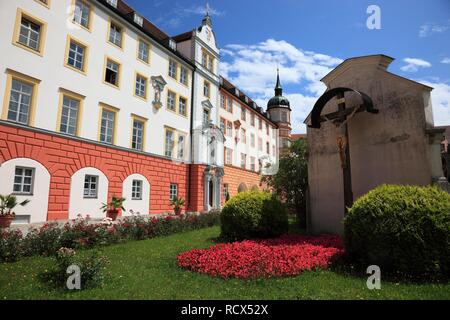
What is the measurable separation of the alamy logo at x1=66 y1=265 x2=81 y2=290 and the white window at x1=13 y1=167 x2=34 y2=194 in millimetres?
10975

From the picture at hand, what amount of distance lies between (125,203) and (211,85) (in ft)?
53.3

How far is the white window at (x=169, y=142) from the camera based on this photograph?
2377 centimetres

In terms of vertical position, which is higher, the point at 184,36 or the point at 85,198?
the point at 184,36

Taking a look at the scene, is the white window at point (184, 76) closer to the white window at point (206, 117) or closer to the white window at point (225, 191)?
the white window at point (206, 117)

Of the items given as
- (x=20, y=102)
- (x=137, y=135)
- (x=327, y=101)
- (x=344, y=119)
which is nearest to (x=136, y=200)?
(x=137, y=135)

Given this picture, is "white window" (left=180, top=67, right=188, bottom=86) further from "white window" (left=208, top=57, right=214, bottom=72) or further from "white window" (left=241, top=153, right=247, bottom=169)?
"white window" (left=241, top=153, right=247, bottom=169)

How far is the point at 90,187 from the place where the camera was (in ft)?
56.3

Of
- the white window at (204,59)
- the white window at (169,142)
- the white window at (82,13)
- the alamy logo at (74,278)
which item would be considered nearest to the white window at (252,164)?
the white window at (204,59)

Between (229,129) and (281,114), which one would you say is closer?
(229,129)

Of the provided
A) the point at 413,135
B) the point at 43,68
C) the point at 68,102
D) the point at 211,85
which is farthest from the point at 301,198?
the point at 211,85

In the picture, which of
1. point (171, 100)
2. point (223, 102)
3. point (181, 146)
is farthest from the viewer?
point (223, 102)

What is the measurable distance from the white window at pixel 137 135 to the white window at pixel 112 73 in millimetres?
3086

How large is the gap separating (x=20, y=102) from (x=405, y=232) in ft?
55.4

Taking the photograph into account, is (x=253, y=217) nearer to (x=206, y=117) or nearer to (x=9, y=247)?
(x=9, y=247)
